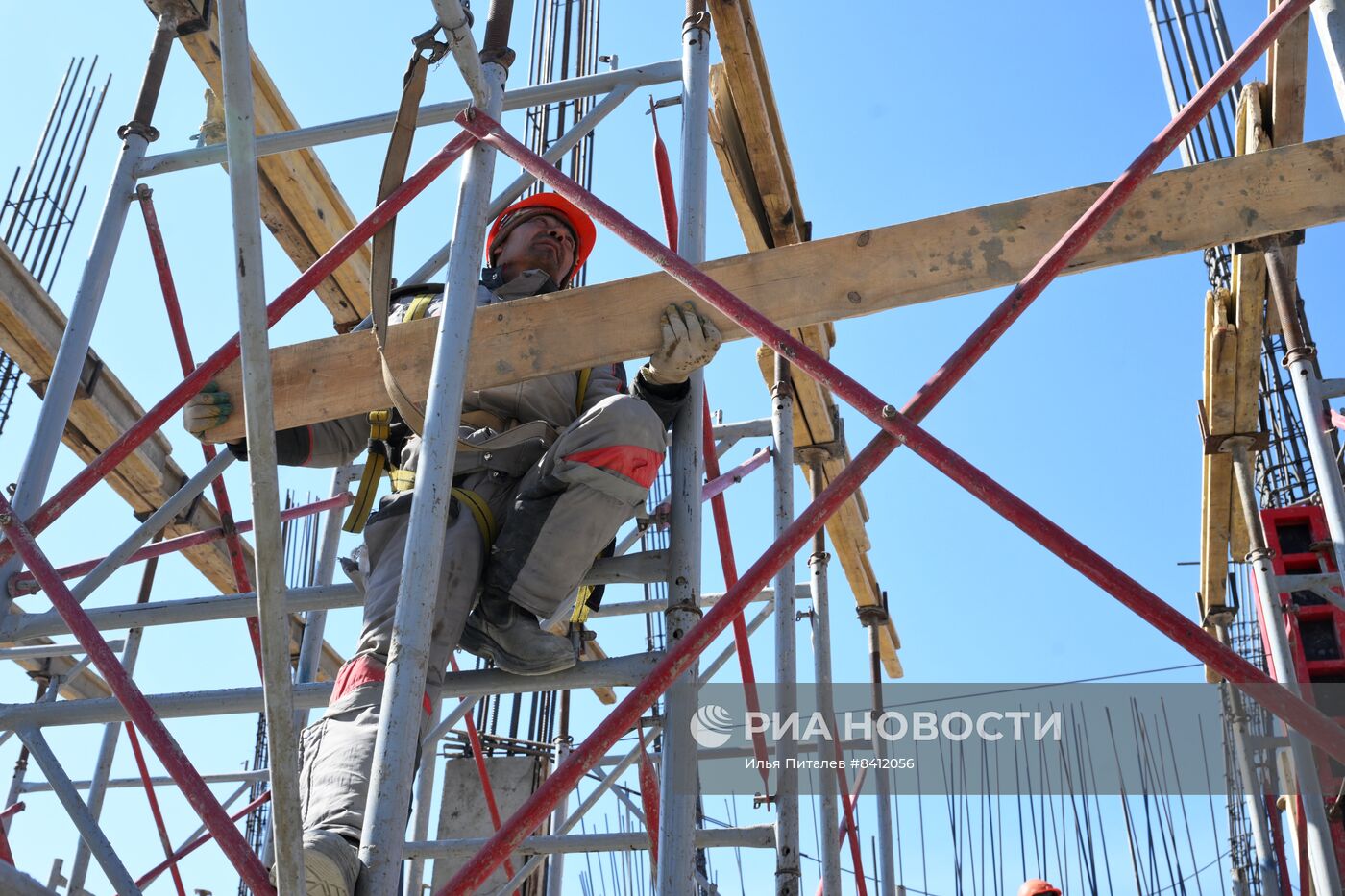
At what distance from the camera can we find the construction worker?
3547mm

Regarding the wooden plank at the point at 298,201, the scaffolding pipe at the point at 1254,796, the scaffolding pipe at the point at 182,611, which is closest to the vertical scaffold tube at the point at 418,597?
the scaffolding pipe at the point at 182,611

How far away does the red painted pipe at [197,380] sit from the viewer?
12.9 ft

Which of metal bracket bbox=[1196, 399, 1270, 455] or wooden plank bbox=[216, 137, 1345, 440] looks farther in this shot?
metal bracket bbox=[1196, 399, 1270, 455]

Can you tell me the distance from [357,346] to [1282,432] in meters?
10.9

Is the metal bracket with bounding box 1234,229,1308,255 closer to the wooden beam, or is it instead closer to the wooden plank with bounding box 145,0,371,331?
the wooden plank with bounding box 145,0,371,331

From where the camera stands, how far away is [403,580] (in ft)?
9.38

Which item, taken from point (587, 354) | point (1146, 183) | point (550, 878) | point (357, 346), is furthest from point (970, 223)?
point (550, 878)

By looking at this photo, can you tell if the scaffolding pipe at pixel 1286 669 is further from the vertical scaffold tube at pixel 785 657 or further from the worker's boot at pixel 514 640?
the worker's boot at pixel 514 640

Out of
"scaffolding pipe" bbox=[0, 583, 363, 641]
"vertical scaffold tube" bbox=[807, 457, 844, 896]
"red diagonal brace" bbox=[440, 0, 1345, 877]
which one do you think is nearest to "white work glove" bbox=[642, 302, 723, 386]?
"red diagonal brace" bbox=[440, 0, 1345, 877]

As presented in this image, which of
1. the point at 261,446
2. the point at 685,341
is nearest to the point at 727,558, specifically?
the point at 685,341

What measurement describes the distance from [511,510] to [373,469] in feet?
2.04

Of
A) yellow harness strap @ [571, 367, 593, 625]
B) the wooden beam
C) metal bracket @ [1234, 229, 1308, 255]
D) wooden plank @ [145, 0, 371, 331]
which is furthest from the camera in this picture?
metal bracket @ [1234, 229, 1308, 255]

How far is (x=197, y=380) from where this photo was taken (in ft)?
13.6

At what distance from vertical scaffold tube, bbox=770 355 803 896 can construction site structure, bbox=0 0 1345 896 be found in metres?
0.02
